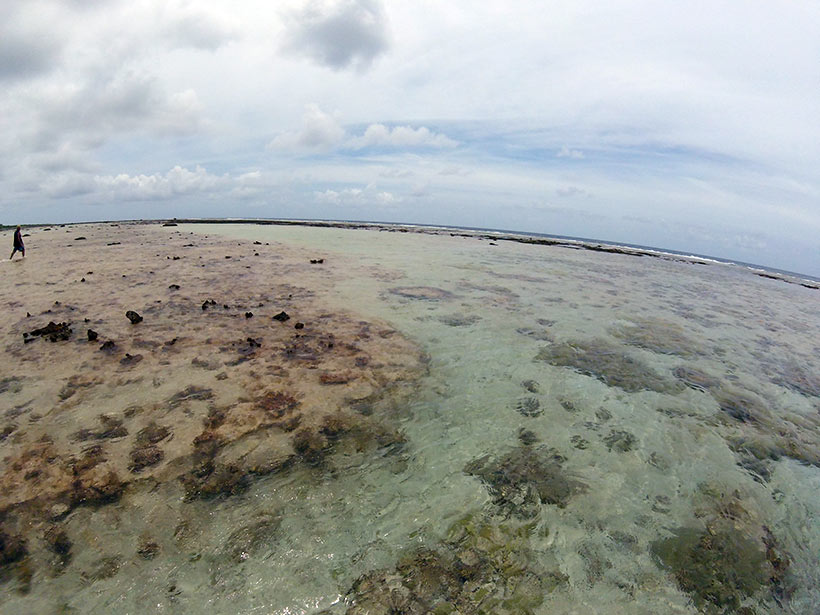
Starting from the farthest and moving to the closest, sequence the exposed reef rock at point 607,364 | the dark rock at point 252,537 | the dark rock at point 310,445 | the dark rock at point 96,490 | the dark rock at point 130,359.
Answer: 1. the exposed reef rock at point 607,364
2. the dark rock at point 130,359
3. the dark rock at point 310,445
4. the dark rock at point 96,490
5. the dark rock at point 252,537

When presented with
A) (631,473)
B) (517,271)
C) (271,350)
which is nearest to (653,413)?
(631,473)

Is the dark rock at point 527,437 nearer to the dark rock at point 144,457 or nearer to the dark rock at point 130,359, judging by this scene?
the dark rock at point 144,457

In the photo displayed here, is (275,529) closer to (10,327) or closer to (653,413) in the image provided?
(653,413)

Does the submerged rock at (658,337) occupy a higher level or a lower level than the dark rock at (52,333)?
higher

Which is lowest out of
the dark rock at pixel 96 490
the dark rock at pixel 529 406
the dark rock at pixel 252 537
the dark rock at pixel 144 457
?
the dark rock at pixel 252 537

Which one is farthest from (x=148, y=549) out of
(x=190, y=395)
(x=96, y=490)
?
(x=190, y=395)

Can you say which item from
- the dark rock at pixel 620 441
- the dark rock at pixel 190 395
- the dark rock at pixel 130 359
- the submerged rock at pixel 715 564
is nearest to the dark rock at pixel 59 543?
the dark rock at pixel 190 395

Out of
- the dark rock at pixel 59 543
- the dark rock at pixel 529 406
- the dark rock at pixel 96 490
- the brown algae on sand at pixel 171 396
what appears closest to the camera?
the dark rock at pixel 59 543
